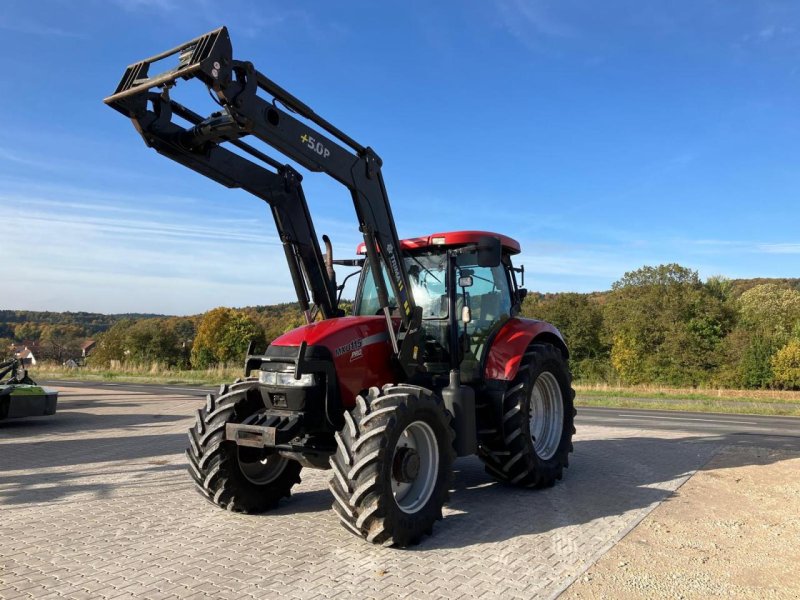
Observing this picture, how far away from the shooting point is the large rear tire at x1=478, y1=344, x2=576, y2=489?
610 centimetres

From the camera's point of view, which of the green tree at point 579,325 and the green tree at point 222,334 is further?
the green tree at point 222,334

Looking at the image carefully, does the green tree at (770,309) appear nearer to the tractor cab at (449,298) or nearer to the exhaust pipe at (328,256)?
the tractor cab at (449,298)

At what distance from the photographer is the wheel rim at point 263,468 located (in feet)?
18.0

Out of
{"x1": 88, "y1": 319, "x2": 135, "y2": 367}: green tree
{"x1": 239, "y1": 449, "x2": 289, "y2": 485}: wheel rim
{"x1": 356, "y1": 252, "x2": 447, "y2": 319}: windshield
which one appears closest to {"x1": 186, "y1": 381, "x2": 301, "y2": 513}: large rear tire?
{"x1": 239, "y1": 449, "x2": 289, "y2": 485}: wheel rim

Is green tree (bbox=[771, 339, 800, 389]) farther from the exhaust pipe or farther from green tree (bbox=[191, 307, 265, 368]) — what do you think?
green tree (bbox=[191, 307, 265, 368])

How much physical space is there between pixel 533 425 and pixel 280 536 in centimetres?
341

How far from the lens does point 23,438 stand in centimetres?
996

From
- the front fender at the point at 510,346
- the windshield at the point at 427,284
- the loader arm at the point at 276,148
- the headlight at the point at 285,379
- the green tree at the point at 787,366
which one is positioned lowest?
the green tree at the point at 787,366

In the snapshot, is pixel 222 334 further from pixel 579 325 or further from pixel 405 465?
pixel 405 465

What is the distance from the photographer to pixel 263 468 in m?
5.66

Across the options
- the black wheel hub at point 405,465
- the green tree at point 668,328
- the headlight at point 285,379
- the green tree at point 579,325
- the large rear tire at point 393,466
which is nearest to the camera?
the large rear tire at point 393,466

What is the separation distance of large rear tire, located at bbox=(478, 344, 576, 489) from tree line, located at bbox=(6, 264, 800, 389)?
29.6 m

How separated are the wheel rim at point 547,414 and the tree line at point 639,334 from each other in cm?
2952

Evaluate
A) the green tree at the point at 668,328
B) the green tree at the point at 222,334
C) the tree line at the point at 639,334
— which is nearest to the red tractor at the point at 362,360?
the tree line at the point at 639,334
